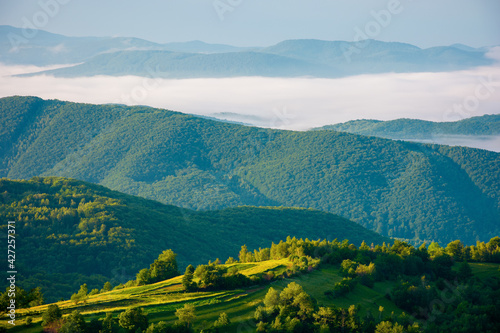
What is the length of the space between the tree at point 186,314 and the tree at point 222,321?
9.15 feet

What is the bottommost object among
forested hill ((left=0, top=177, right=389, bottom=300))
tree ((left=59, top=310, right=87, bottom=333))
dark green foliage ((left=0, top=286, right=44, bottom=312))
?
forested hill ((left=0, top=177, right=389, bottom=300))

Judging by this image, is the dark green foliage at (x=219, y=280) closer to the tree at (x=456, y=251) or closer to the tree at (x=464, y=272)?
the tree at (x=464, y=272)

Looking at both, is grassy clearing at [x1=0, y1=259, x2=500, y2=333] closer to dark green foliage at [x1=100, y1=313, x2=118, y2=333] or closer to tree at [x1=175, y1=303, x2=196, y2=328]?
tree at [x1=175, y1=303, x2=196, y2=328]

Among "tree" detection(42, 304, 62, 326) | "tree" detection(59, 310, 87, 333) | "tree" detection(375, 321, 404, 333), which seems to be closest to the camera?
"tree" detection(59, 310, 87, 333)

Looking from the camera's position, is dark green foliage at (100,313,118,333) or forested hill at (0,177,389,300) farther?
forested hill at (0,177,389,300)

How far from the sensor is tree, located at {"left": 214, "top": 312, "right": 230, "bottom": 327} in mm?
62906

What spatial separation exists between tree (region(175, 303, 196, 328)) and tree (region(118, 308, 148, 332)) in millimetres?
3876

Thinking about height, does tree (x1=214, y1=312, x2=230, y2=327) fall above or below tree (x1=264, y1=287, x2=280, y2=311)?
below

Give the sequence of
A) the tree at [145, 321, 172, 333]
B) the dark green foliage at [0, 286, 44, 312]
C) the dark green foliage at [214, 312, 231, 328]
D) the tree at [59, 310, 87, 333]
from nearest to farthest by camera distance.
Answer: the tree at [59, 310, 87, 333]
the tree at [145, 321, 172, 333]
the dark green foliage at [0, 286, 44, 312]
the dark green foliage at [214, 312, 231, 328]

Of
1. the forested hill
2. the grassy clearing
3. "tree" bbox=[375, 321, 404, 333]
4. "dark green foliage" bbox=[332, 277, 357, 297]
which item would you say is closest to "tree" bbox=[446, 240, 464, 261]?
the grassy clearing

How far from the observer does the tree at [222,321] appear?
62.9 m

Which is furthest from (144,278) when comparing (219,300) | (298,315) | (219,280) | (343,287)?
(343,287)

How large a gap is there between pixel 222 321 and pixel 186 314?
4302 millimetres

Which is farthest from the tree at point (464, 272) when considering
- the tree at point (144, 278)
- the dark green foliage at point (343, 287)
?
the tree at point (144, 278)
